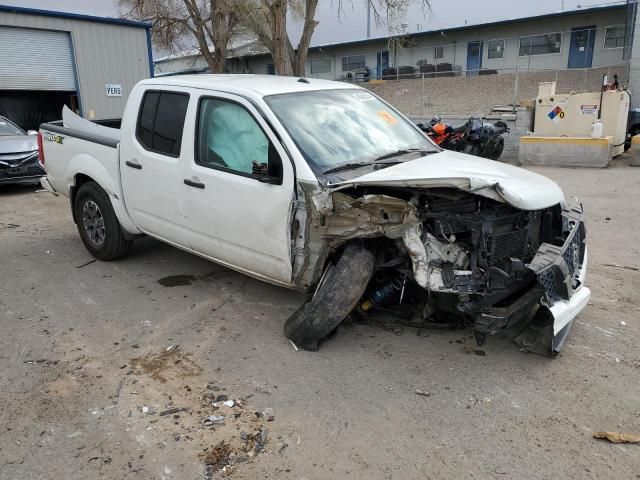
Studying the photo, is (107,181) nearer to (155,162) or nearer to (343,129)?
(155,162)

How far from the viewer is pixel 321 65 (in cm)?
3962

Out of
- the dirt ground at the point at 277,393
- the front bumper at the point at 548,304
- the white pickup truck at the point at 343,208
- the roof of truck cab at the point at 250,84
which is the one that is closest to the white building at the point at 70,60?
the roof of truck cab at the point at 250,84

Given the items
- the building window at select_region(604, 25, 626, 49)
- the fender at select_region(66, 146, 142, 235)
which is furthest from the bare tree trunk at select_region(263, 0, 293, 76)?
the building window at select_region(604, 25, 626, 49)

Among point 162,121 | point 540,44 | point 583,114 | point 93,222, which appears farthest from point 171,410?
point 540,44

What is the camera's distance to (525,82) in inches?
928

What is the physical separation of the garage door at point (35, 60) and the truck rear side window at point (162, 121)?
15.1 metres

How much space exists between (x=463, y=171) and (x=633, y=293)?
7.87 ft

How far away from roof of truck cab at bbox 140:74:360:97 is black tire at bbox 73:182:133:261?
1.33m

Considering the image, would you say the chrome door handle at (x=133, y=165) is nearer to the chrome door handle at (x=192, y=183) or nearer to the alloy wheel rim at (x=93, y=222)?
the chrome door handle at (x=192, y=183)

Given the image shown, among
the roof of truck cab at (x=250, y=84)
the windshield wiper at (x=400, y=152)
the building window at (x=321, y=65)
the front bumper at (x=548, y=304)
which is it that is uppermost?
the building window at (x=321, y=65)

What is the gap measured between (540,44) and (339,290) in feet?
102

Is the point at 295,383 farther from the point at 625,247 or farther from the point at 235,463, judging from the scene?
the point at 625,247

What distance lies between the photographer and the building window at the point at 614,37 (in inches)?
1072

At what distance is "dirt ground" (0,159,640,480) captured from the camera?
109 inches
